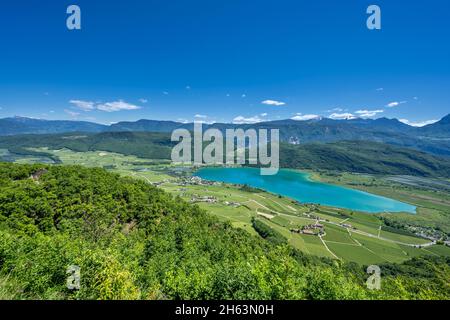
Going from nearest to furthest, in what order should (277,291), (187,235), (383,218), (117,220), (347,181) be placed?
(277,291), (187,235), (117,220), (383,218), (347,181)

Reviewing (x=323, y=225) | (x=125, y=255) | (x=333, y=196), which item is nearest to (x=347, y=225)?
(x=323, y=225)

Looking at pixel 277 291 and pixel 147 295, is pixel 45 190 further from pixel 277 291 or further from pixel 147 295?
pixel 277 291

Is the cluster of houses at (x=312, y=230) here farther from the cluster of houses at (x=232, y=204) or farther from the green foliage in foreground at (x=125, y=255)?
the cluster of houses at (x=232, y=204)

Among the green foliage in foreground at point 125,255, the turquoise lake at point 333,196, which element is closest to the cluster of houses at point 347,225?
the turquoise lake at point 333,196

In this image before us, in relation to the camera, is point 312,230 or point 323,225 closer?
point 312,230

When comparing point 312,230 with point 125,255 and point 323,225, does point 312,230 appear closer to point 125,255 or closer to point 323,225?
point 323,225

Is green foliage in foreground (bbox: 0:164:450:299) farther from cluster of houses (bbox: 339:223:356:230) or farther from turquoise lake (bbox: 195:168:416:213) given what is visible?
turquoise lake (bbox: 195:168:416:213)
